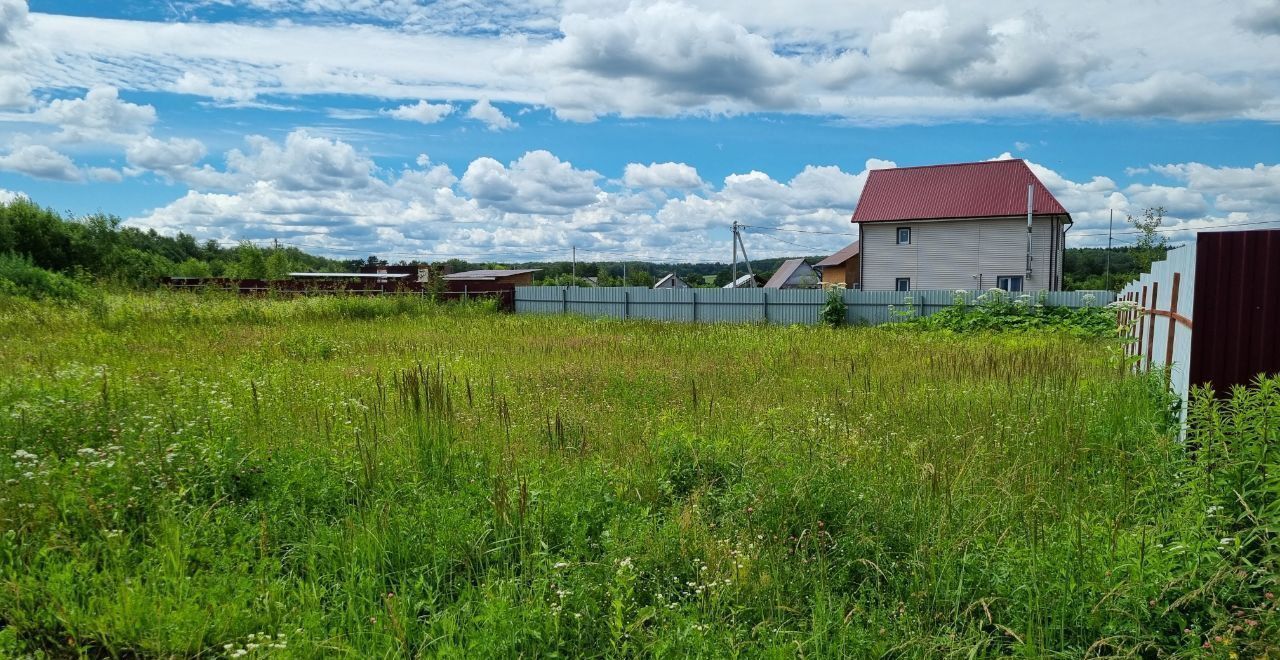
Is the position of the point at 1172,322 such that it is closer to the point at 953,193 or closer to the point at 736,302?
the point at 736,302

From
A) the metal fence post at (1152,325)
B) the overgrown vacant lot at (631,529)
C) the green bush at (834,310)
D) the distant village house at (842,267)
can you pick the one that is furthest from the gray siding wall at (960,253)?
the overgrown vacant lot at (631,529)

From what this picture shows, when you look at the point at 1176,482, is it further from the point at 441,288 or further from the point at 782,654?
the point at 441,288

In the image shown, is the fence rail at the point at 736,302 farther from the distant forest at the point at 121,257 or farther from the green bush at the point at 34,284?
the green bush at the point at 34,284

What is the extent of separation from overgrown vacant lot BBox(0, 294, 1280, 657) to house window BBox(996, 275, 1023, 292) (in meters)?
26.3

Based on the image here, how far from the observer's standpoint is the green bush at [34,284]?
712 inches

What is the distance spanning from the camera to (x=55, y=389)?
609 cm

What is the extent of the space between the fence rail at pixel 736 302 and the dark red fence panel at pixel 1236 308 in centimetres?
1645

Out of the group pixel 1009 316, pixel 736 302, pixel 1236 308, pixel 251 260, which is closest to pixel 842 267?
pixel 736 302

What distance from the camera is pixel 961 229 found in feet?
102

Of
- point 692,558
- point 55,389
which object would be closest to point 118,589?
point 692,558

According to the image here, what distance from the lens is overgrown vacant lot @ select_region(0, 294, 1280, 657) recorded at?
2.75 metres

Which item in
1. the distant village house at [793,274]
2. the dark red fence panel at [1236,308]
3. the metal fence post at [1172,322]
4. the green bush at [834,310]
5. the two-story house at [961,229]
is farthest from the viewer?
the distant village house at [793,274]

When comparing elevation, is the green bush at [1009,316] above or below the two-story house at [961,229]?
below

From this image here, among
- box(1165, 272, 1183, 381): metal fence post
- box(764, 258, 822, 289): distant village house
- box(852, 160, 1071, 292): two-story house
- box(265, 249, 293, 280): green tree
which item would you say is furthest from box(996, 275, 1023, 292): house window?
box(265, 249, 293, 280): green tree
